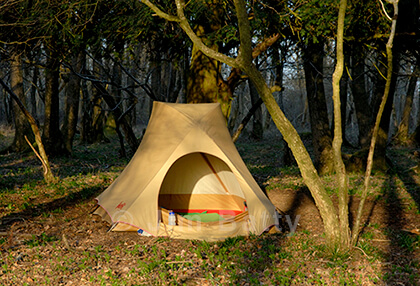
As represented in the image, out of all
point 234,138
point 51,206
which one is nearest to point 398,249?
point 234,138

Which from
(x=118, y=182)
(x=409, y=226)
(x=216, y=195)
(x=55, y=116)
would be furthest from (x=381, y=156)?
(x=55, y=116)

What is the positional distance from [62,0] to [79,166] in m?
5.19

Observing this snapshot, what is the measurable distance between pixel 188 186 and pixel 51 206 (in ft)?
8.81

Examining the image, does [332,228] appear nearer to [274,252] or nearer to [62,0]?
[274,252]

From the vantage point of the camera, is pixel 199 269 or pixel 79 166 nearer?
pixel 199 269

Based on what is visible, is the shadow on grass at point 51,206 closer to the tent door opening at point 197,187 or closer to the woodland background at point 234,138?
the woodland background at point 234,138

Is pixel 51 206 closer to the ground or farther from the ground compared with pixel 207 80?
closer to the ground

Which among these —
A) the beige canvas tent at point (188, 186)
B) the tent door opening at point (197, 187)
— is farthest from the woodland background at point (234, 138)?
the tent door opening at point (197, 187)

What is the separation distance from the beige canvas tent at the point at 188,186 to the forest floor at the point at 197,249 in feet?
1.11

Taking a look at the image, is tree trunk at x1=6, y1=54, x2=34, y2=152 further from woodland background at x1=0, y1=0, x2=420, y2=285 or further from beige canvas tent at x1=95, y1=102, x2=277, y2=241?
beige canvas tent at x1=95, y1=102, x2=277, y2=241

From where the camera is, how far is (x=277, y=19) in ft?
28.8

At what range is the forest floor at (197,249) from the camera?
482 cm

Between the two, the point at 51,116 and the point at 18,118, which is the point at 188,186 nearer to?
the point at 51,116

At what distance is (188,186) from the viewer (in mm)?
8328
